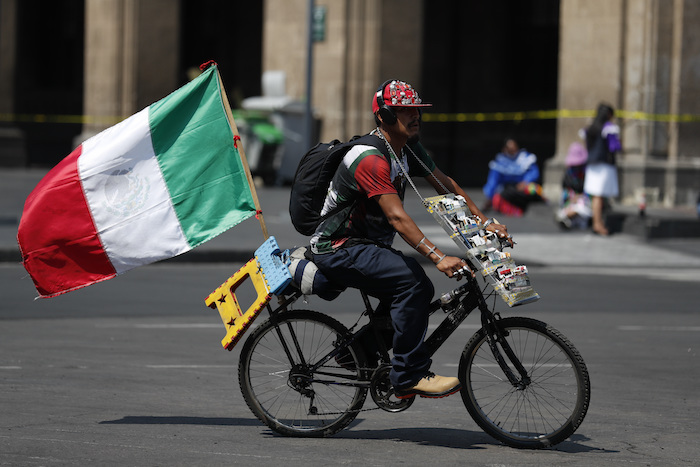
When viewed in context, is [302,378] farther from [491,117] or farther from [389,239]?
[491,117]

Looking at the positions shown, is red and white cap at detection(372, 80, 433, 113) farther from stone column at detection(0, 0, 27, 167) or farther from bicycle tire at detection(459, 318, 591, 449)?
stone column at detection(0, 0, 27, 167)

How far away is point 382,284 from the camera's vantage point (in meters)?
6.43

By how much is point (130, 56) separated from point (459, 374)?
2412 centimetres

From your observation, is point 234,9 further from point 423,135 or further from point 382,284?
point 382,284

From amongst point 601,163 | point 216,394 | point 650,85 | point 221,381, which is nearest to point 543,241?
point 601,163

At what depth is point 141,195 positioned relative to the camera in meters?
7.06

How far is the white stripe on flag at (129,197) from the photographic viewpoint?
7.01 m

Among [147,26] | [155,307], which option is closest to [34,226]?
[155,307]

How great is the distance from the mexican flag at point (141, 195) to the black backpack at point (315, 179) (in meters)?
0.41

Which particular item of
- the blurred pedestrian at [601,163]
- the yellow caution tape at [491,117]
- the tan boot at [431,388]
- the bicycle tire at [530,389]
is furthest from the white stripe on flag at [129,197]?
the yellow caution tape at [491,117]

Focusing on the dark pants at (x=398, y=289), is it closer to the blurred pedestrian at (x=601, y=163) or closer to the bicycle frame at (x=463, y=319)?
the bicycle frame at (x=463, y=319)

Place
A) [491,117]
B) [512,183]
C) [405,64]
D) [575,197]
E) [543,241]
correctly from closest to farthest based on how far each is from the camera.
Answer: [543,241] → [575,197] → [512,183] → [405,64] → [491,117]

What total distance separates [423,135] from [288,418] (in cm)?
2522

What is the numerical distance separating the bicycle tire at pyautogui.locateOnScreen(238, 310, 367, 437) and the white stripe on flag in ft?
2.31
